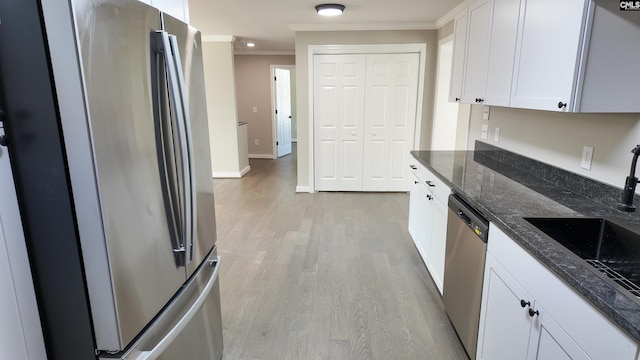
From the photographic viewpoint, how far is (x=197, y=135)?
1615 millimetres

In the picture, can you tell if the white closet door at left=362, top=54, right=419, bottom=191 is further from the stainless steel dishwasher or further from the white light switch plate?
the stainless steel dishwasher

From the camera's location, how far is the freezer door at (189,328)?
124 centimetres

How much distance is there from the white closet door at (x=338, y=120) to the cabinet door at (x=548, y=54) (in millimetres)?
3150

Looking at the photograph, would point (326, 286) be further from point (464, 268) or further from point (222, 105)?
point (222, 105)

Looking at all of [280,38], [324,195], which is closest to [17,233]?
[324,195]

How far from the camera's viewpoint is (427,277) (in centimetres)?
299

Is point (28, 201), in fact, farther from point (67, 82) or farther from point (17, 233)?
point (67, 82)

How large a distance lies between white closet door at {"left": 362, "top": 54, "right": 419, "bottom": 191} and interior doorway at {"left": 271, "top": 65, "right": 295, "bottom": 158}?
3.36 metres

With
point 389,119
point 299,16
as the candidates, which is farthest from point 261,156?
point 299,16

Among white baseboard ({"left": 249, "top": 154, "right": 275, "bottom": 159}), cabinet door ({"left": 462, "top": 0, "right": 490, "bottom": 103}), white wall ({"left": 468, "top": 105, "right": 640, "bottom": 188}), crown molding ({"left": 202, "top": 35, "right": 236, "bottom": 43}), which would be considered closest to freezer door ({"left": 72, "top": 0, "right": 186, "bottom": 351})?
white wall ({"left": 468, "top": 105, "right": 640, "bottom": 188})

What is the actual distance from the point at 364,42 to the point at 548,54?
3.46 m

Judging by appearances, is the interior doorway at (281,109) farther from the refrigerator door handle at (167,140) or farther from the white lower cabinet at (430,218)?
the refrigerator door handle at (167,140)

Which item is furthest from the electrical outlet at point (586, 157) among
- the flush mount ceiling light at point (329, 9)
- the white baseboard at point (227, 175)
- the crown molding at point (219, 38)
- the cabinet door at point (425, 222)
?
the white baseboard at point (227, 175)

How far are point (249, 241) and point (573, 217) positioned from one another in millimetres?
2840
